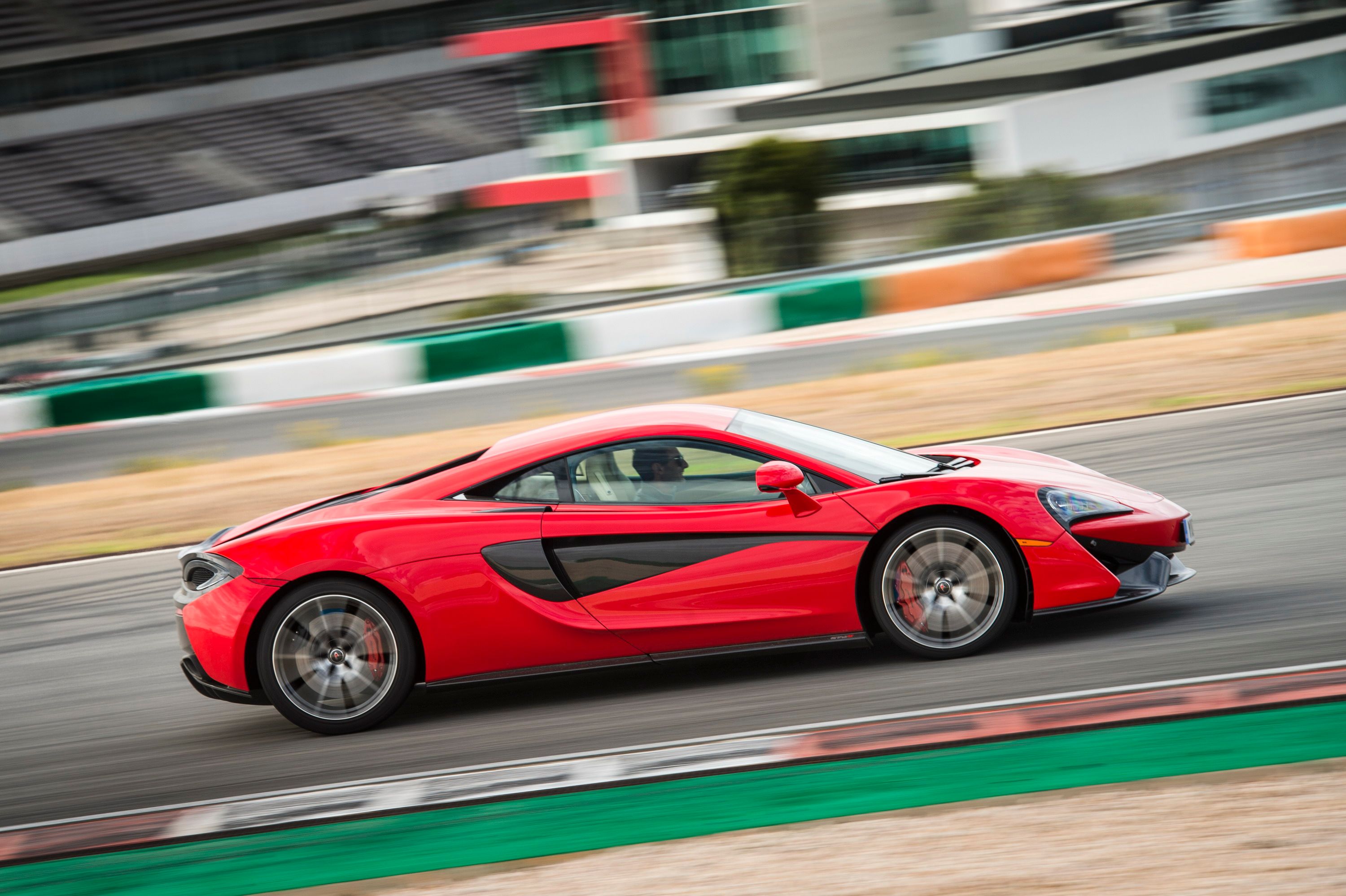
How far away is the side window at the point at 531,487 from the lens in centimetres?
523

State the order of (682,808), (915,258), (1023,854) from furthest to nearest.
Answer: (915,258) → (682,808) → (1023,854)

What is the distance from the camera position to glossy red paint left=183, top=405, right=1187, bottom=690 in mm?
5023

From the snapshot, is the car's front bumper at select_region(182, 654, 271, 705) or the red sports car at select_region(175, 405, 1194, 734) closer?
the red sports car at select_region(175, 405, 1194, 734)

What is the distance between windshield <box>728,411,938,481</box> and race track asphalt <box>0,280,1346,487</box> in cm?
718

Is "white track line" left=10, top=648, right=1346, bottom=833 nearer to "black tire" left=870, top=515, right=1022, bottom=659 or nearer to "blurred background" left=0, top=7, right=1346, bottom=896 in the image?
"blurred background" left=0, top=7, right=1346, bottom=896

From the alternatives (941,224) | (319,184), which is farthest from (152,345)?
(319,184)

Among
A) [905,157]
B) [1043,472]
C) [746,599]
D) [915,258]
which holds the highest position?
[905,157]

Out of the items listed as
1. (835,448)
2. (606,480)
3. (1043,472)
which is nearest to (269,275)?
(606,480)

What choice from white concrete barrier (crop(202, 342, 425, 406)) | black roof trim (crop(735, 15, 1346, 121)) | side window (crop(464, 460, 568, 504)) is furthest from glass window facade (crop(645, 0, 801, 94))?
side window (crop(464, 460, 568, 504))

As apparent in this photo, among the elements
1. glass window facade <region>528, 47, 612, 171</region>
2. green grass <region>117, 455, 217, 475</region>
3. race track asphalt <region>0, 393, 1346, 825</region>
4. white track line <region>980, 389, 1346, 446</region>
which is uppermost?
glass window facade <region>528, 47, 612, 171</region>

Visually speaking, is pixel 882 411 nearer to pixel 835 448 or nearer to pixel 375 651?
pixel 835 448

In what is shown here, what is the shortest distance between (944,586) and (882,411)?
6.44 m

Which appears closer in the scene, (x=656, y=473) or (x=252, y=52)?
(x=656, y=473)

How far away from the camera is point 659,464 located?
523cm
